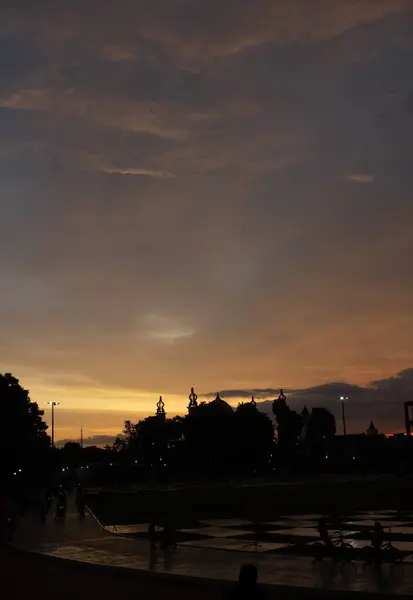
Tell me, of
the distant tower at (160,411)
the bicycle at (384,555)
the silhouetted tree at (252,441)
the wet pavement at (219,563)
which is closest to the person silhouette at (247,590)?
the wet pavement at (219,563)

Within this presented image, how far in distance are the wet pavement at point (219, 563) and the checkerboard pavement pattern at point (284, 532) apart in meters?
1.61

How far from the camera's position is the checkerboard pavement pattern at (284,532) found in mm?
26250

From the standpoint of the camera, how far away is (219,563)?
70.9 ft

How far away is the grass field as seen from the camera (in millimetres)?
41812

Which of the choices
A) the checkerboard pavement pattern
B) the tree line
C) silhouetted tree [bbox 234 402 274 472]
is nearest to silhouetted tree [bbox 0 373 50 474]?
the tree line

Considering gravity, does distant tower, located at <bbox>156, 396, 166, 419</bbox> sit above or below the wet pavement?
above

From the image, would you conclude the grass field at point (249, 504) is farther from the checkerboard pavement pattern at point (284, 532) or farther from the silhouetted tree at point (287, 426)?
the silhouetted tree at point (287, 426)

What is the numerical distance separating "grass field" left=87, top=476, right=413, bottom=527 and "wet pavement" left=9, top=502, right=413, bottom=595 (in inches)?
363

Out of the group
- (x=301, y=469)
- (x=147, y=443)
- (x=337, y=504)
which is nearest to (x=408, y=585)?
(x=337, y=504)

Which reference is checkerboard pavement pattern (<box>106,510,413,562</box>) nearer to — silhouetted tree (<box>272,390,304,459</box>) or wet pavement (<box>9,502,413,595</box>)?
wet pavement (<box>9,502,413,595</box>)

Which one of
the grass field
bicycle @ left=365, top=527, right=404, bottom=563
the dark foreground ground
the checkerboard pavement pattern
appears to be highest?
bicycle @ left=365, top=527, right=404, bottom=563

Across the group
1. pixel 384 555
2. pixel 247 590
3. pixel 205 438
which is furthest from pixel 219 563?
pixel 205 438

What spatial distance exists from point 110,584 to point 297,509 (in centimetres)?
2693

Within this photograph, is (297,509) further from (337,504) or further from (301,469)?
(301,469)
